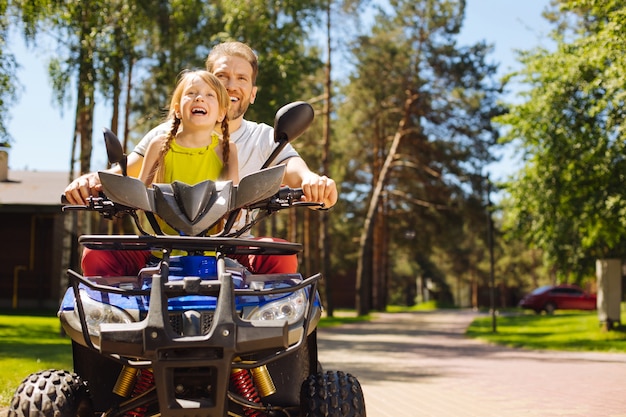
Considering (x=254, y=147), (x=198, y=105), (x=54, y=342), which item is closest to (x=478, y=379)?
(x=54, y=342)

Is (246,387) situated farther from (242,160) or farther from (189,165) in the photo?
(242,160)

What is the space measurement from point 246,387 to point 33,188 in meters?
29.5

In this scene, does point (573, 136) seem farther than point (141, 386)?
Yes

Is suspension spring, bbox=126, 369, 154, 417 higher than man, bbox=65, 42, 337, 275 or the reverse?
the reverse

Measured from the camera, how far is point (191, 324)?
9.68 feet

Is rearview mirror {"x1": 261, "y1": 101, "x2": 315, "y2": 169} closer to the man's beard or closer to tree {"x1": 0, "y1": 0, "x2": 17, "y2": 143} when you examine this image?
the man's beard

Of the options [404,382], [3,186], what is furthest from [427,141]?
[404,382]

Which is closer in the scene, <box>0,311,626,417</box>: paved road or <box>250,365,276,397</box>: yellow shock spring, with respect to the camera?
<box>250,365,276,397</box>: yellow shock spring

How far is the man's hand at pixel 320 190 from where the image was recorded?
3.60 metres

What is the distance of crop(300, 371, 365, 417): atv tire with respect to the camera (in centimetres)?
329

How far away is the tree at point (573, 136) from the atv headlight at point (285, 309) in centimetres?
1452

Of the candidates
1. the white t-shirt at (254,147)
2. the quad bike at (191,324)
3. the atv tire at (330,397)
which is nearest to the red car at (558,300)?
the white t-shirt at (254,147)

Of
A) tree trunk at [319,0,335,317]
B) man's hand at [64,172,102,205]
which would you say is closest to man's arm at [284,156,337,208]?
man's hand at [64,172,102,205]

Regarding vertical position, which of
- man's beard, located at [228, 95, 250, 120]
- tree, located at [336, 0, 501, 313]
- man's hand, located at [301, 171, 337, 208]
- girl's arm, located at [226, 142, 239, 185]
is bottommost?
man's hand, located at [301, 171, 337, 208]
